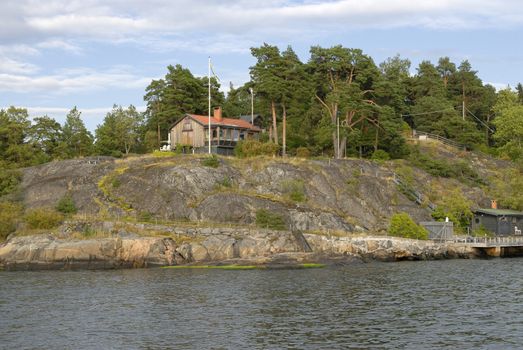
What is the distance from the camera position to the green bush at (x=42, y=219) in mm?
72375

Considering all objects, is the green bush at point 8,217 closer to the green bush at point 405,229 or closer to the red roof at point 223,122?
the red roof at point 223,122

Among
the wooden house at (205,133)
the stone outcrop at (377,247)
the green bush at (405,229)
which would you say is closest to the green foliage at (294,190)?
the stone outcrop at (377,247)

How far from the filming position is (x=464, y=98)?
13438cm

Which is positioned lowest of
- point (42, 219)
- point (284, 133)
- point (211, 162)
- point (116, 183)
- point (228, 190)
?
point (42, 219)

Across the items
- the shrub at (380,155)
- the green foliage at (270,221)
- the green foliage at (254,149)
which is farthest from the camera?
the shrub at (380,155)

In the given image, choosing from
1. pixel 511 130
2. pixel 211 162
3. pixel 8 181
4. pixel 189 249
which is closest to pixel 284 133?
pixel 211 162

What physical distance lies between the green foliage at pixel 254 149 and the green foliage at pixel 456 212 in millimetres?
25160

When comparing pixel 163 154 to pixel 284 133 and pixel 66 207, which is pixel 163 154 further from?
pixel 66 207

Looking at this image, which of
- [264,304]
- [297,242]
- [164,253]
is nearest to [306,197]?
[297,242]

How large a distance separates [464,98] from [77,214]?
91.1 metres

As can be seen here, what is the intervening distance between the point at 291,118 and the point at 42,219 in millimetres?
45996

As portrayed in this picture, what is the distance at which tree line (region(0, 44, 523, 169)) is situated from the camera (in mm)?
97500

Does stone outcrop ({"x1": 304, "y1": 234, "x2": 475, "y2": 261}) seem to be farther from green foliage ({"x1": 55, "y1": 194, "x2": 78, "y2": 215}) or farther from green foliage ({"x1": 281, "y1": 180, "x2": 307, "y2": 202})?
green foliage ({"x1": 55, "y1": 194, "x2": 78, "y2": 215})

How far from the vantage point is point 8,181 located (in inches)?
3273
